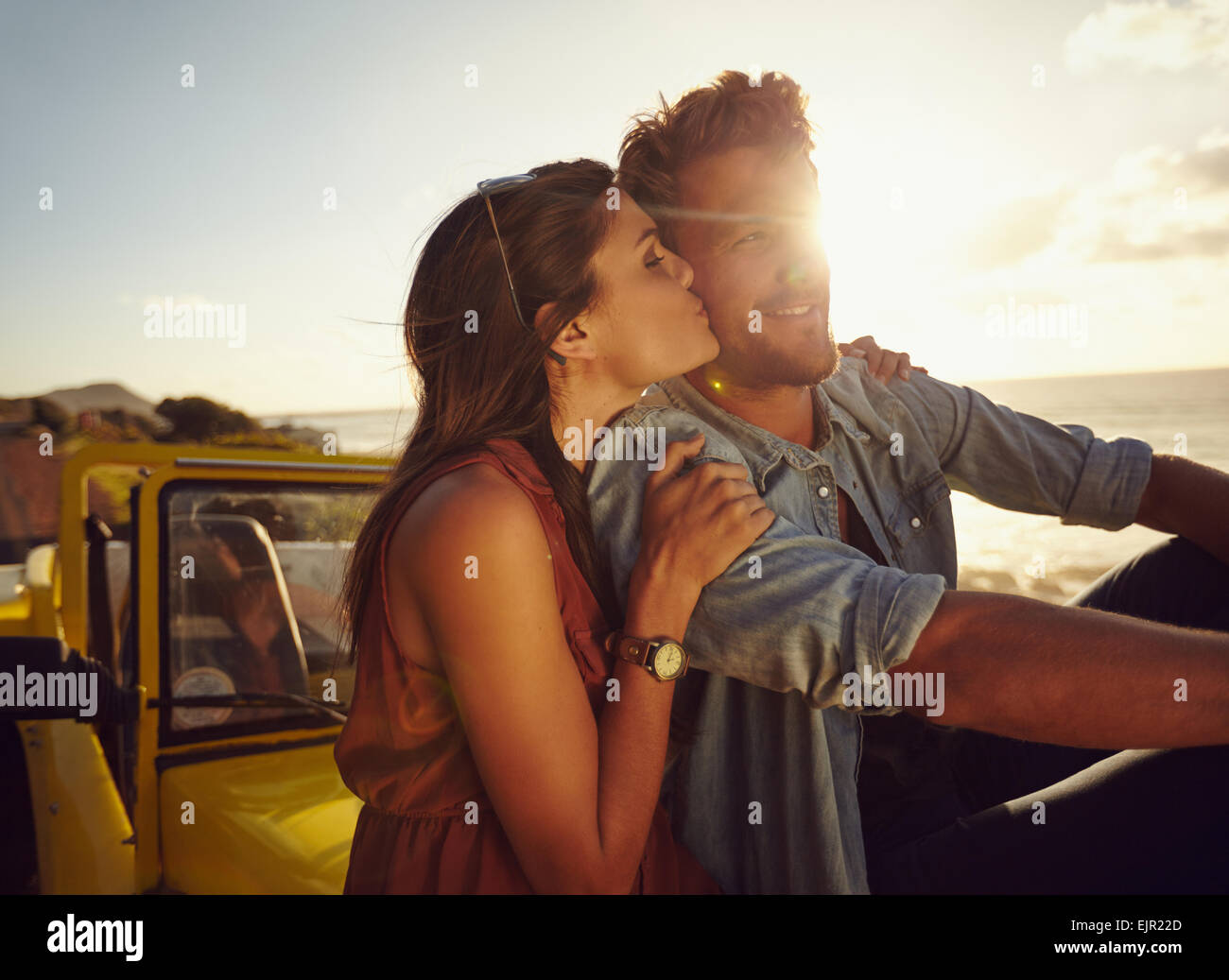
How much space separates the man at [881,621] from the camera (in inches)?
50.7

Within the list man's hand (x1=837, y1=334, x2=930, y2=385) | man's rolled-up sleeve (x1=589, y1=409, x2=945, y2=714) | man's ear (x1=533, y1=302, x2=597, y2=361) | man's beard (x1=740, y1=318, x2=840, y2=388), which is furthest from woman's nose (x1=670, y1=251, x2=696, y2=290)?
man's rolled-up sleeve (x1=589, y1=409, x2=945, y2=714)

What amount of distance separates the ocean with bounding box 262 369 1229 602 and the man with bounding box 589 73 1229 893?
0.17 meters

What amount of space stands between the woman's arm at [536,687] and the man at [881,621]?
0.47 ft

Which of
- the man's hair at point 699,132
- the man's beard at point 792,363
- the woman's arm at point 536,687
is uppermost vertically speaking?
the man's hair at point 699,132

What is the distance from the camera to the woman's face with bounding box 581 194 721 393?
1807 millimetres

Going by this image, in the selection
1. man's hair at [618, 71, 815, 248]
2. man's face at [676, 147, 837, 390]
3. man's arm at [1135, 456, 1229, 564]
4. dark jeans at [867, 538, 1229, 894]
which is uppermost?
man's hair at [618, 71, 815, 248]

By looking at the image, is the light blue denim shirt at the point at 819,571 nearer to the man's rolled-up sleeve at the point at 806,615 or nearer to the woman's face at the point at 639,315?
the man's rolled-up sleeve at the point at 806,615

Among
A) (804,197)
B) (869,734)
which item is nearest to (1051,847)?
(869,734)

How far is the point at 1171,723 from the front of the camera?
1.25 meters

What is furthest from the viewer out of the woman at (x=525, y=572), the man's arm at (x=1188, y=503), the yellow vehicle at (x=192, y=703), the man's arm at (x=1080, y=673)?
the yellow vehicle at (x=192, y=703)

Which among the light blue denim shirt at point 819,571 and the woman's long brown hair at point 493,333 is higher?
the woman's long brown hair at point 493,333

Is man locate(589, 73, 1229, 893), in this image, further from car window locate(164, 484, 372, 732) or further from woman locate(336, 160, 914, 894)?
car window locate(164, 484, 372, 732)

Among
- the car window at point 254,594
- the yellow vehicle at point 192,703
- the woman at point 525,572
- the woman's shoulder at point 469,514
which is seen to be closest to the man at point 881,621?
the woman at point 525,572
